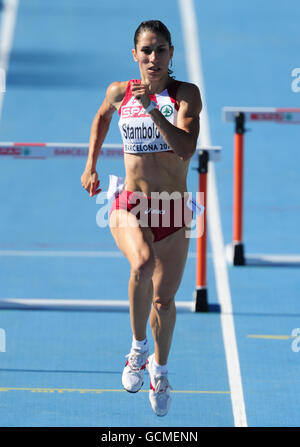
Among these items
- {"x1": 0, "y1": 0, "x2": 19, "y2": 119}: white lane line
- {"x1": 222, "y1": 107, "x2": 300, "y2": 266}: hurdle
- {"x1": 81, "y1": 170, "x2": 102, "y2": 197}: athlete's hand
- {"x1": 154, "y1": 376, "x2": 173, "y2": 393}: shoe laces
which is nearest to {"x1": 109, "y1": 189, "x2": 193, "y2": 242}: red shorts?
{"x1": 81, "y1": 170, "x2": 102, "y2": 197}: athlete's hand

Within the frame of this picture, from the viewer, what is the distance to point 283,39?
1931 centimetres

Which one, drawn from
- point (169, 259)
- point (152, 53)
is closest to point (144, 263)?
point (169, 259)

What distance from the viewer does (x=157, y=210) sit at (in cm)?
714

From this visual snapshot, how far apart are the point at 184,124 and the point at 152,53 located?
0.50 m

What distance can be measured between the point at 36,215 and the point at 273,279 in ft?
10.8

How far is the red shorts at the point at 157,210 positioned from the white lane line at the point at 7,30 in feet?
33.3

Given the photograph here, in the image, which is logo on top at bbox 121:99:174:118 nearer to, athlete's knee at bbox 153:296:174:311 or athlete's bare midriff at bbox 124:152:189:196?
athlete's bare midriff at bbox 124:152:189:196

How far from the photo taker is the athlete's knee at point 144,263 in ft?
22.4

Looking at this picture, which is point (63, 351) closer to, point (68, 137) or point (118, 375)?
Answer: point (118, 375)

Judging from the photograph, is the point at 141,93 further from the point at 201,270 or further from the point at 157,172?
the point at 201,270

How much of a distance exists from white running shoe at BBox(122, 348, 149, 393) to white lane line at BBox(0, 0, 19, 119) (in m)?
10.2

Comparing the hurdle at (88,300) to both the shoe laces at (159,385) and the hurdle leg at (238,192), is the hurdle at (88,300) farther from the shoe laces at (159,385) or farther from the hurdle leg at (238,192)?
the shoe laces at (159,385)

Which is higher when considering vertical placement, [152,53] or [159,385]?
[152,53]

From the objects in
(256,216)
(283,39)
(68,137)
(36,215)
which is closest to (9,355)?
(36,215)
